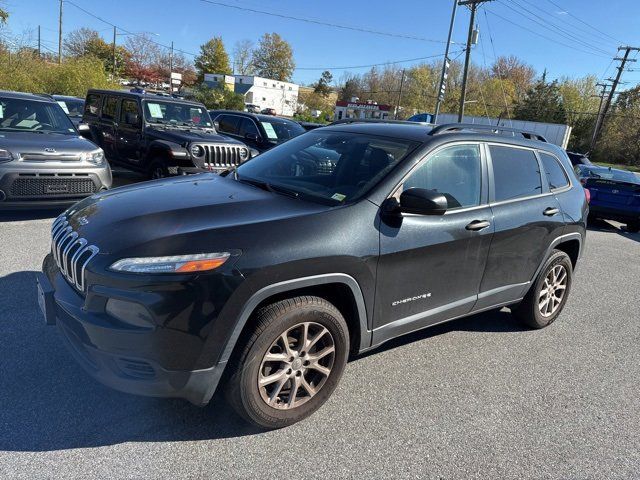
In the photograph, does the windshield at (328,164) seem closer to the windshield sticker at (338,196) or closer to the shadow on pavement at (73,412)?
the windshield sticker at (338,196)

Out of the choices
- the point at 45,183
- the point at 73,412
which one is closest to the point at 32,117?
the point at 45,183

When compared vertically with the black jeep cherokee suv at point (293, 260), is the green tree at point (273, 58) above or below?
above

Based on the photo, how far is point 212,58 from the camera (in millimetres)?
91938

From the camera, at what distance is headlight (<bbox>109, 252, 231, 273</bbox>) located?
2.37 metres

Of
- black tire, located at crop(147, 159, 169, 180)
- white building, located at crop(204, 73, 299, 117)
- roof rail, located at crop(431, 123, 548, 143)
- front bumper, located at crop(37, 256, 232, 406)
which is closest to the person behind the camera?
front bumper, located at crop(37, 256, 232, 406)

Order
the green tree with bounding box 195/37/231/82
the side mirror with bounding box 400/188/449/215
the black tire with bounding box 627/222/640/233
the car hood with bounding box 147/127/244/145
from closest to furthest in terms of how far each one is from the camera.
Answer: the side mirror with bounding box 400/188/449/215
the car hood with bounding box 147/127/244/145
the black tire with bounding box 627/222/640/233
the green tree with bounding box 195/37/231/82

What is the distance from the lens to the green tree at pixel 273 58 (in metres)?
104

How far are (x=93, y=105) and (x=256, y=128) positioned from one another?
3.67m

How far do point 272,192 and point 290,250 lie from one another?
2.65ft

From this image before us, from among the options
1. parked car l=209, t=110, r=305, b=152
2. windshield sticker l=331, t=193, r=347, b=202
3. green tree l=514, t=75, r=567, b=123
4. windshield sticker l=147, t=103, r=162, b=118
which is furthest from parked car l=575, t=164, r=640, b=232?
green tree l=514, t=75, r=567, b=123

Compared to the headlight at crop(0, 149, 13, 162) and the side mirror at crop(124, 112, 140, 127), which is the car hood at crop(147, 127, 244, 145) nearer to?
the side mirror at crop(124, 112, 140, 127)

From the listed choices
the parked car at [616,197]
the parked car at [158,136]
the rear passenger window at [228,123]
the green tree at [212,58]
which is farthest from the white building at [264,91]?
the parked car at [616,197]

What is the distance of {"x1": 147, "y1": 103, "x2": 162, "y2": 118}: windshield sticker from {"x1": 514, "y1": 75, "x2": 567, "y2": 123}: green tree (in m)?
61.6

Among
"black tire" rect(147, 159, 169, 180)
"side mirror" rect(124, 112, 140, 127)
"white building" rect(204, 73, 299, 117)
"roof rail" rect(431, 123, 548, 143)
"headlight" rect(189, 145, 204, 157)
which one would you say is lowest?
"black tire" rect(147, 159, 169, 180)
